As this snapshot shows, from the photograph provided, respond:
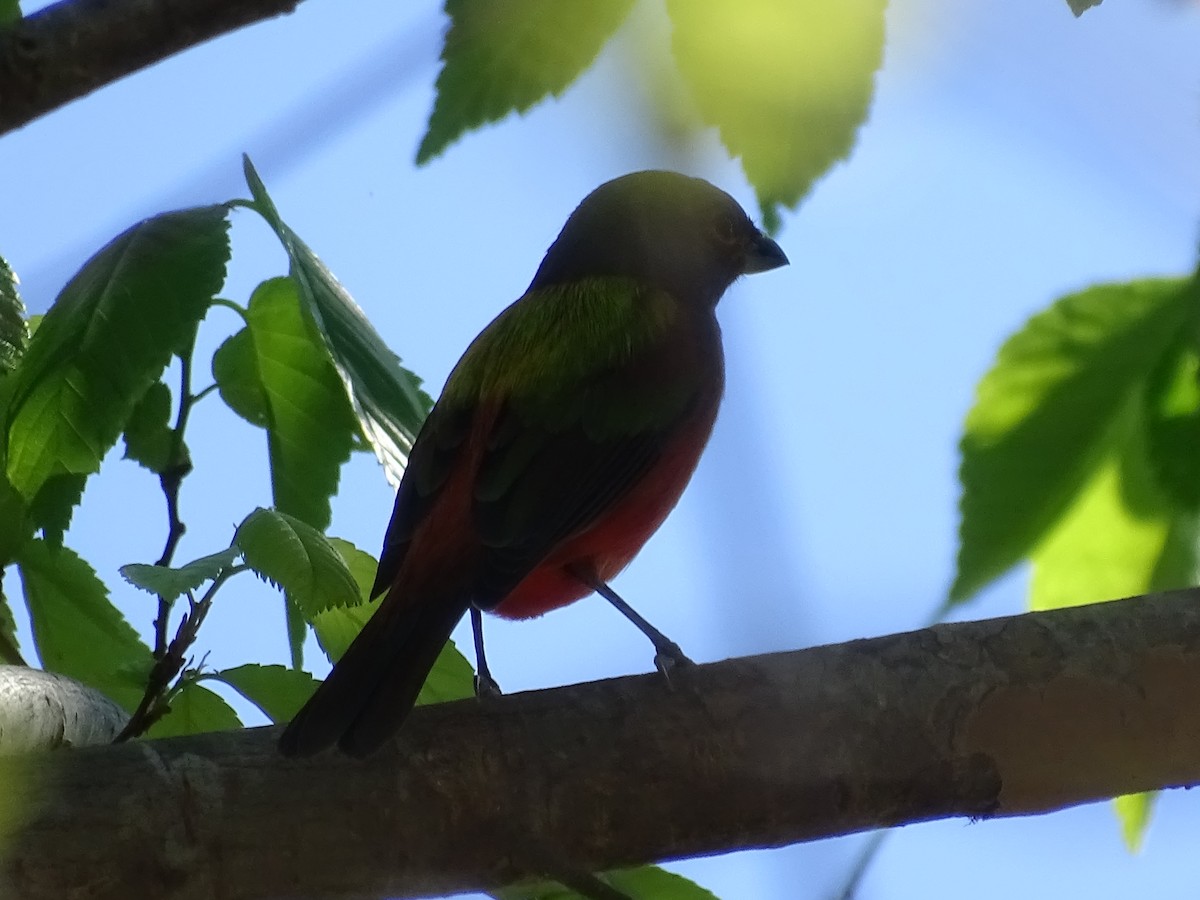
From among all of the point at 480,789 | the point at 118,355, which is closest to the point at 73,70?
the point at 118,355

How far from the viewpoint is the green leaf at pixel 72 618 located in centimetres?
241

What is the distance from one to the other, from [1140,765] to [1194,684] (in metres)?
0.14

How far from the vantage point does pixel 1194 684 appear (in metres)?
1.93

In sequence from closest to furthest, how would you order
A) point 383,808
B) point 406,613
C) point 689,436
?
point 383,808, point 406,613, point 689,436

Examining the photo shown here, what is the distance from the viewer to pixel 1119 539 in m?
1.68

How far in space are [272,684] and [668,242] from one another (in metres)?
1.91

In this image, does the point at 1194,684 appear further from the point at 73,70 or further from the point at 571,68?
the point at 73,70

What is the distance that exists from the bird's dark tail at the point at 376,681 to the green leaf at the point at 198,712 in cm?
20

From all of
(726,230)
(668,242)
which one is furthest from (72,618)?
(726,230)

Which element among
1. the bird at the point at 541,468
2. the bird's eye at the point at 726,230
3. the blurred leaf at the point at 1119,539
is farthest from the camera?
the bird's eye at the point at 726,230

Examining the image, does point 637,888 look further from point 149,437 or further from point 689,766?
point 149,437

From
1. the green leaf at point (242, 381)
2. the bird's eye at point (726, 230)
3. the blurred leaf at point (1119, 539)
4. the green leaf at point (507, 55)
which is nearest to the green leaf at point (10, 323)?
the green leaf at point (242, 381)

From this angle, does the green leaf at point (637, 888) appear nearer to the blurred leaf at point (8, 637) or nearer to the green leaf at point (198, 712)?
the green leaf at point (198, 712)

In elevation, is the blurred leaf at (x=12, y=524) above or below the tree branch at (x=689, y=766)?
above
